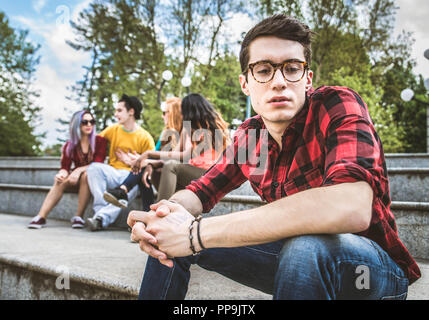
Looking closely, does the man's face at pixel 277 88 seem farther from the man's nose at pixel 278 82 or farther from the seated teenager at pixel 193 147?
the seated teenager at pixel 193 147

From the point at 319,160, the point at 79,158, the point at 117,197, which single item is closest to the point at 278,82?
the point at 319,160

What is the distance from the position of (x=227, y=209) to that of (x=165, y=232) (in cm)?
205

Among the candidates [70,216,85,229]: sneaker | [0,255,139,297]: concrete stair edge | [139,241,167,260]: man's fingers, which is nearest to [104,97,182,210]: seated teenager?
[70,216,85,229]: sneaker

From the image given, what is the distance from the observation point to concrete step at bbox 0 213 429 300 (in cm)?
176

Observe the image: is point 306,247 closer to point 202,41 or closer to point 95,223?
point 95,223

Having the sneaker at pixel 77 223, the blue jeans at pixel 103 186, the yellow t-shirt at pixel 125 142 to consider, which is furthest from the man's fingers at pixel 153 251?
the yellow t-shirt at pixel 125 142

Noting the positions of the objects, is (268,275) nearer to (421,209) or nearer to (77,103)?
(421,209)

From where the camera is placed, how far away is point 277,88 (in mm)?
1307

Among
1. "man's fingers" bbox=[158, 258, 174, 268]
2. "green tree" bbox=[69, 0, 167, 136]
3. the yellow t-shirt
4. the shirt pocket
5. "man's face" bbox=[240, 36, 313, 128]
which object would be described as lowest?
"man's fingers" bbox=[158, 258, 174, 268]

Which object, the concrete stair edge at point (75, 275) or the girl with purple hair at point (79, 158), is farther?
the girl with purple hair at point (79, 158)

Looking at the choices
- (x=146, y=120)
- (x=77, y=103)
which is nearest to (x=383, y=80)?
(x=146, y=120)

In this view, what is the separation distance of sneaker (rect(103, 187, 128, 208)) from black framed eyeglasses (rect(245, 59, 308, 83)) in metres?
2.43

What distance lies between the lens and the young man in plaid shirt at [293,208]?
3.05ft

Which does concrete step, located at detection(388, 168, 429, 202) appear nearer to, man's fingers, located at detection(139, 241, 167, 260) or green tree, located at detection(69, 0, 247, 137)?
man's fingers, located at detection(139, 241, 167, 260)
